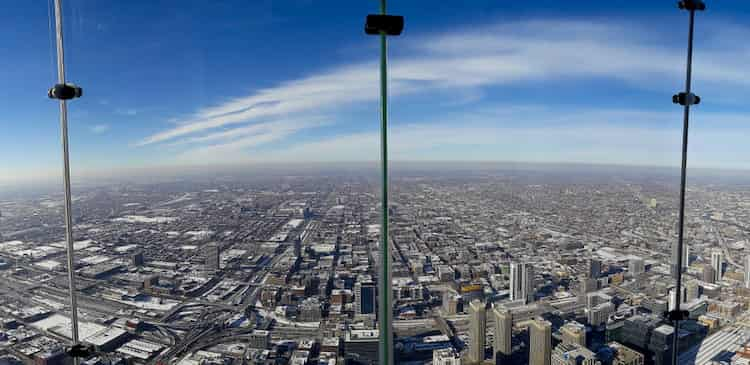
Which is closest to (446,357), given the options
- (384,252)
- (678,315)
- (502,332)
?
(502,332)

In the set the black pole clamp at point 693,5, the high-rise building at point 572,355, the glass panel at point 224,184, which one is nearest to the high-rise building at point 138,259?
the glass panel at point 224,184

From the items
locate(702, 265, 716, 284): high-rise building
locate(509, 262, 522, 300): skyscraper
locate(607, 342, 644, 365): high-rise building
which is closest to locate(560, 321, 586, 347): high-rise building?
locate(607, 342, 644, 365): high-rise building

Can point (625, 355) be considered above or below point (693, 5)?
below

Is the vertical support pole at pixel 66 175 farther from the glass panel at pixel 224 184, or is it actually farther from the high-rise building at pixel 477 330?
the high-rise building at pixel 477 330

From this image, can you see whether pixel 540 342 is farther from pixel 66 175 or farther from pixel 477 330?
pixel 66 175

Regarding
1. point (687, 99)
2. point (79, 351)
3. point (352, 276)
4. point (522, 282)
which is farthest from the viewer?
point (522, 282)

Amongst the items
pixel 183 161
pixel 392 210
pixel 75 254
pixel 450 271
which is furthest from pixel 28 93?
pixel 450 271

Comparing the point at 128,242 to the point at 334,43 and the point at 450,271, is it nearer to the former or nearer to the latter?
the point at 334,43
